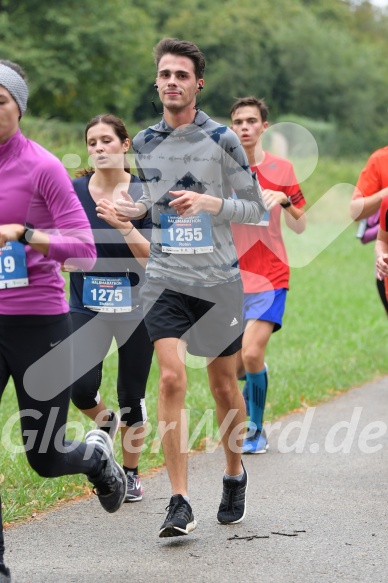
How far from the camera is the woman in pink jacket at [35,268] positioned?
14.2 ft

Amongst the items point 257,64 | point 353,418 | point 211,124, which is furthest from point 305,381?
point 257,64

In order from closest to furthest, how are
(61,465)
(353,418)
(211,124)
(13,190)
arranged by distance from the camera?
(13,190) → (61,465) → (211,124) → (353,418)

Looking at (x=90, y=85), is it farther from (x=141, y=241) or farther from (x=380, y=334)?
(x=141, y=241)

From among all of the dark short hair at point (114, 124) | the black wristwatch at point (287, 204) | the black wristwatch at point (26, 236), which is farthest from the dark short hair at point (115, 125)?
the black wristwatch at point (26, 236)

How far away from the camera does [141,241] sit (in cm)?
596

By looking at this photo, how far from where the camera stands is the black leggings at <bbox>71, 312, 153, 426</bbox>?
6199 millimetres

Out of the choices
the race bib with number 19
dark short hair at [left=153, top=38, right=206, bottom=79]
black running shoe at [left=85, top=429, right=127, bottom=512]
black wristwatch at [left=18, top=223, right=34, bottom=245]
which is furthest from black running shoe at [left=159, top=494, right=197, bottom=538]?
dark short hair at [left=153, top=38, right=206, bottom=79]

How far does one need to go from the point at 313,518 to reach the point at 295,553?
0.69 m

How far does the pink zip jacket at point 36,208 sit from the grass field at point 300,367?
169 centimetres

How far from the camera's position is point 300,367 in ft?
37.6

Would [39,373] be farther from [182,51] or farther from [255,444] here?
[255,444]

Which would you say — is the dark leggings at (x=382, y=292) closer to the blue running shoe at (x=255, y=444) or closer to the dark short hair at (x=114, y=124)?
the blue running shoe at (x=255, y=444)

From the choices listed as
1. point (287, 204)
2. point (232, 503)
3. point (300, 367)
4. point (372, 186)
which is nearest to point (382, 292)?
point (372, 186)

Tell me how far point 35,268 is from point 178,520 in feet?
4.78
